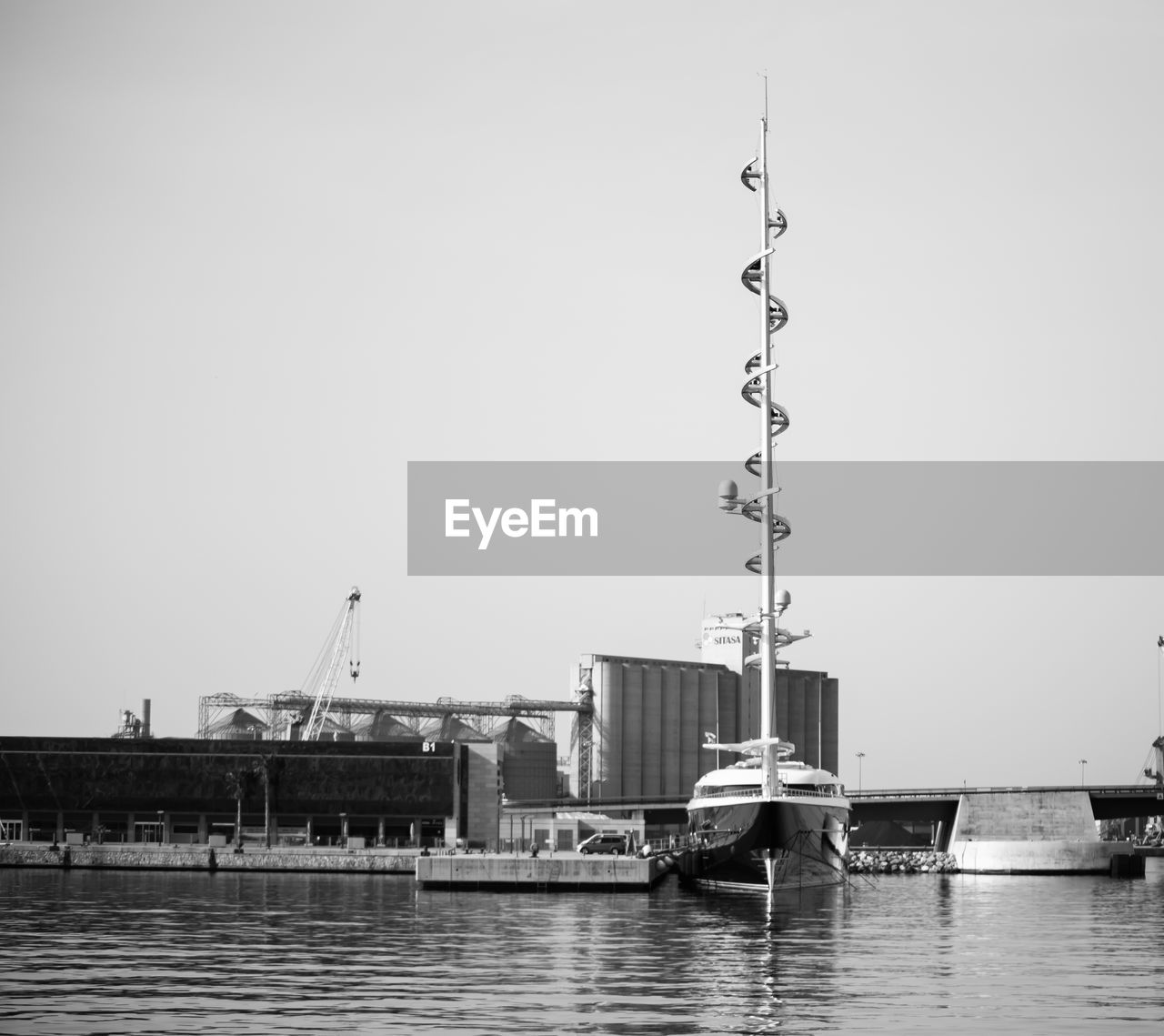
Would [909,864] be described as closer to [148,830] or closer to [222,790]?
[222,790]

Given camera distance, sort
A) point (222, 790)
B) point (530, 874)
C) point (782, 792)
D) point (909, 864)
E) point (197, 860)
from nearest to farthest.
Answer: point (782, 792) → point (530, 874) → point (197, 860) → point (222, 790) → point (909, 864)

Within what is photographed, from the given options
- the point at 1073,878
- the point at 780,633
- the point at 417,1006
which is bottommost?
the point at 1073,878

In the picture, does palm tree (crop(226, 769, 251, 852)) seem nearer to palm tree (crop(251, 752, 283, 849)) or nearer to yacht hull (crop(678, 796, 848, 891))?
palm tree (crop(251, 752, 283, 849))

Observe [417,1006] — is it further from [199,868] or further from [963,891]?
[199,868]

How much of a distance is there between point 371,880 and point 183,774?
43.5 meters

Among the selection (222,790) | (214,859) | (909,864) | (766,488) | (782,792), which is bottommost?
(909,864)

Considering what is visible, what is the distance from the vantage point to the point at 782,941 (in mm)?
72250

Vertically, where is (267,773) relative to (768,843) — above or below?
above

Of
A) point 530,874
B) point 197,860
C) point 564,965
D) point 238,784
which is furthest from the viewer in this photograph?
point 238,784

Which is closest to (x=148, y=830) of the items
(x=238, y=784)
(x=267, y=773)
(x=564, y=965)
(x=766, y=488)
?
(x=238, y=784)

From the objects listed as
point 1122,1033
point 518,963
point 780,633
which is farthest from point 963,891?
point 1122,1033

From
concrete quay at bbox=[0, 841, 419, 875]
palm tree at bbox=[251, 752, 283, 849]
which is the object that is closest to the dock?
concrete quay at bbox=[0, 841, 419, 875]

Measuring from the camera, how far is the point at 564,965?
60.4m

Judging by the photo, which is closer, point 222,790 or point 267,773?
point 267,773
